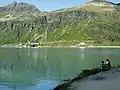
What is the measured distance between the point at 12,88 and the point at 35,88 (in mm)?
4508

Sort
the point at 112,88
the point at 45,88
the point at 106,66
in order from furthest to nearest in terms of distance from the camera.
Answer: the point at 106,66 < the point at 45,88 < the point at 112,88

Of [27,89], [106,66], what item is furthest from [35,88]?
[106,66]

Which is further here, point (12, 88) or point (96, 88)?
point (12, 88)

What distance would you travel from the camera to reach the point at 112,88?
105 ft

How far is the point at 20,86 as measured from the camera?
202 ft

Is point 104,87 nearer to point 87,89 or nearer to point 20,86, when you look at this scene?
point 87,89

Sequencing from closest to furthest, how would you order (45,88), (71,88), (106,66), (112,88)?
(112,88) < (71,88) < (45,88) < (106,66)

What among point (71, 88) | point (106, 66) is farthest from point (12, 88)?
point (71, 88)

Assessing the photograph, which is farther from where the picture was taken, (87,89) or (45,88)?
(45,88)

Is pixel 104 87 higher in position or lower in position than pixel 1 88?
higher

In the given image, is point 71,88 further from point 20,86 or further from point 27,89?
point 20,86

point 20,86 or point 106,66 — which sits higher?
point 106,66

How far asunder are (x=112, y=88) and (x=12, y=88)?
30754 mm

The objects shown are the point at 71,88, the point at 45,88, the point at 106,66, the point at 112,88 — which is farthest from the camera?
the point at 106,66
